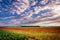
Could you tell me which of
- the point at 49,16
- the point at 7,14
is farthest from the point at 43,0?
the point at 7,14

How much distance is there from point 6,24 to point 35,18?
40 cm

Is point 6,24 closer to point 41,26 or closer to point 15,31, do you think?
point 15,31

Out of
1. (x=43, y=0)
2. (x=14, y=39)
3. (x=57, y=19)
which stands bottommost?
(x=14, y=39)

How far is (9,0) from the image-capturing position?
389cm

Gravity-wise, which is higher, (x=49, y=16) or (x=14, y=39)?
(x=49, y=16)

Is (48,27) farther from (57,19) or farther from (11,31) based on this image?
(11,31)

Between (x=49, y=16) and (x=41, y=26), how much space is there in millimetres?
174

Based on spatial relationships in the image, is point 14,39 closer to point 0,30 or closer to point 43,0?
point 0,30

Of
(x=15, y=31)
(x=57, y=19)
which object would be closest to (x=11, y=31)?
(x=15, y=31)

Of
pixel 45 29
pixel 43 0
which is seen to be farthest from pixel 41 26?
pixel 43 0

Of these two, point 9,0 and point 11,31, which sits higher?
point 9,0

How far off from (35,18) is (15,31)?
1.05ft

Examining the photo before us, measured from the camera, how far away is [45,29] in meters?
3.86

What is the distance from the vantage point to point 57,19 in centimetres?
387
